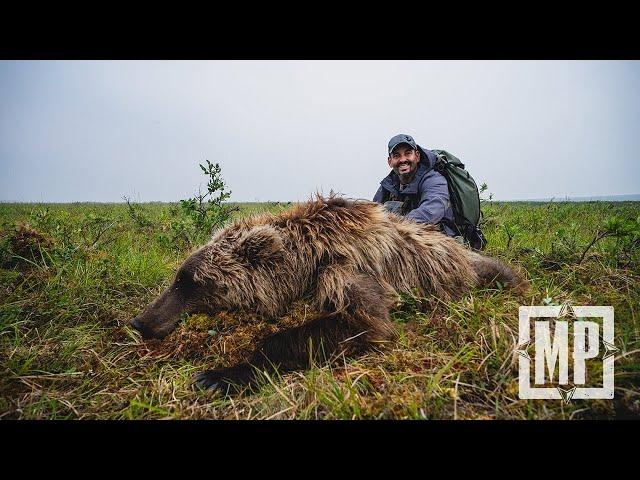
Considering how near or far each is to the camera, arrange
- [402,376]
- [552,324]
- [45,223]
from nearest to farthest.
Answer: [402,376], [552,324], [45,223]

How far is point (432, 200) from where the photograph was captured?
464cm

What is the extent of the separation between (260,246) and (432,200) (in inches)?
101

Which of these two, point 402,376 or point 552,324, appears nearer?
point 402,376

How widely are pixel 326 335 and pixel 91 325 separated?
91.4 inches

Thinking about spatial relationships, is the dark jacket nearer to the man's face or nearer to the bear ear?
the man's face

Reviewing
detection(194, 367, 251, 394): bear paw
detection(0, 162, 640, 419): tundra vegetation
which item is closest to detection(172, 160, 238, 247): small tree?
detection(0, 162, 640, 419): tundra vegetation

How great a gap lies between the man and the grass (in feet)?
4.37

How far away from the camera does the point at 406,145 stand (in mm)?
5188

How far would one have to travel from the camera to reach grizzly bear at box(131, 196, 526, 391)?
2732 millimetres
